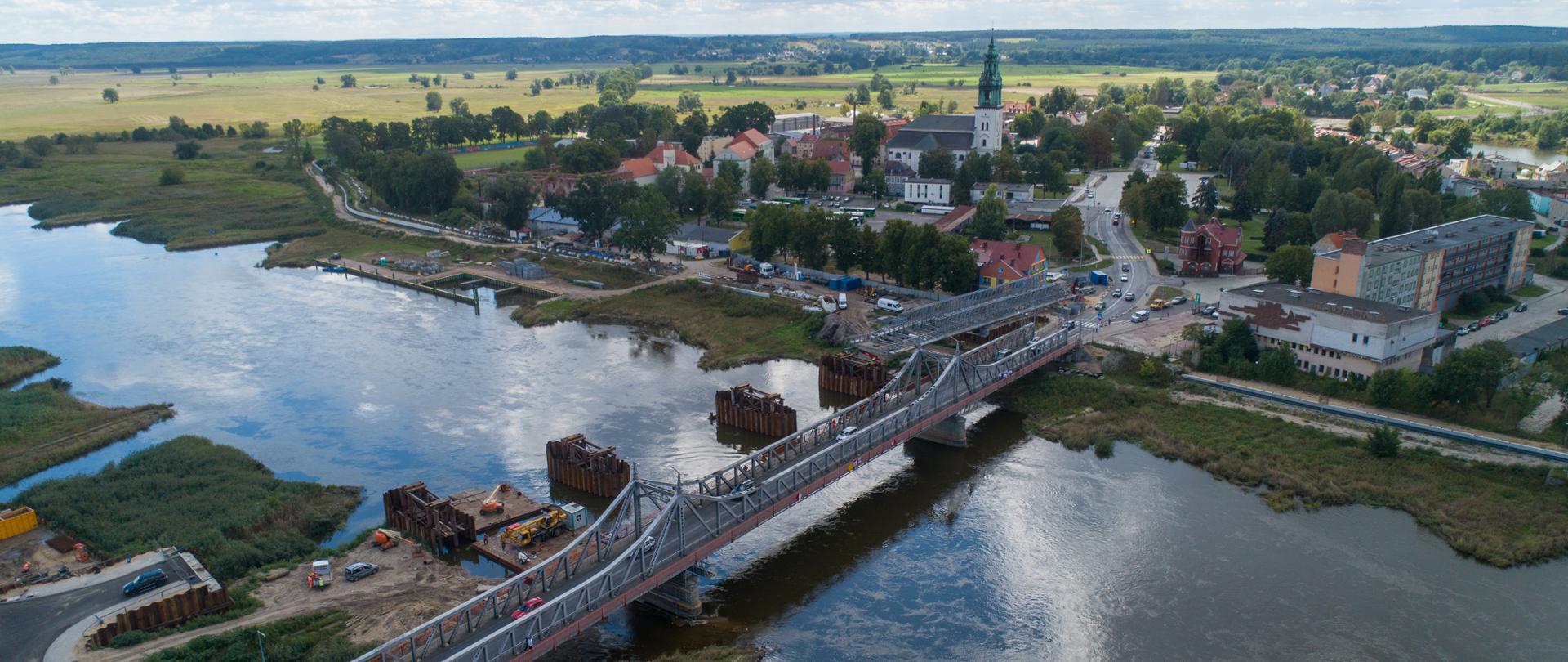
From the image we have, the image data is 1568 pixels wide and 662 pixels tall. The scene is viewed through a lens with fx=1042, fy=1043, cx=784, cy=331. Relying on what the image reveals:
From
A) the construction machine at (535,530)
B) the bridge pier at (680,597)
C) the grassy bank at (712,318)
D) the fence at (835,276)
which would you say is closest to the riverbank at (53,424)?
the construction machine at (535,530)

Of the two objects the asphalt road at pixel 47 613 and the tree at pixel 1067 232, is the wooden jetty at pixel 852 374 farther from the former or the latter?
the asphalt road at pixel 47 613

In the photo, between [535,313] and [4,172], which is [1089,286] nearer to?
[535,313]

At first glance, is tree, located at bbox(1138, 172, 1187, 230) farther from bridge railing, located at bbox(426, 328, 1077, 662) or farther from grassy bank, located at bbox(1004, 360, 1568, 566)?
bridge railing, located at bbox(426, 328, 1077, 662)

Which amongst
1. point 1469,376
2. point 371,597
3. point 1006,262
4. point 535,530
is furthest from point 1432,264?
point 371,597

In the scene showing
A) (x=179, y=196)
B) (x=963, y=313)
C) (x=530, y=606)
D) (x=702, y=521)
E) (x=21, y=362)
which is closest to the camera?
(x=530, y=606)

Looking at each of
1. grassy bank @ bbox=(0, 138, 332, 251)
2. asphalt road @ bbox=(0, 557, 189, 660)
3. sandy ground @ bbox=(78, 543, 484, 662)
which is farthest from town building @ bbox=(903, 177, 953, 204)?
asphalt road @ bbox=(0, 557, 189, 660)

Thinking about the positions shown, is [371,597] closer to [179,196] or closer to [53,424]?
[53,424]
